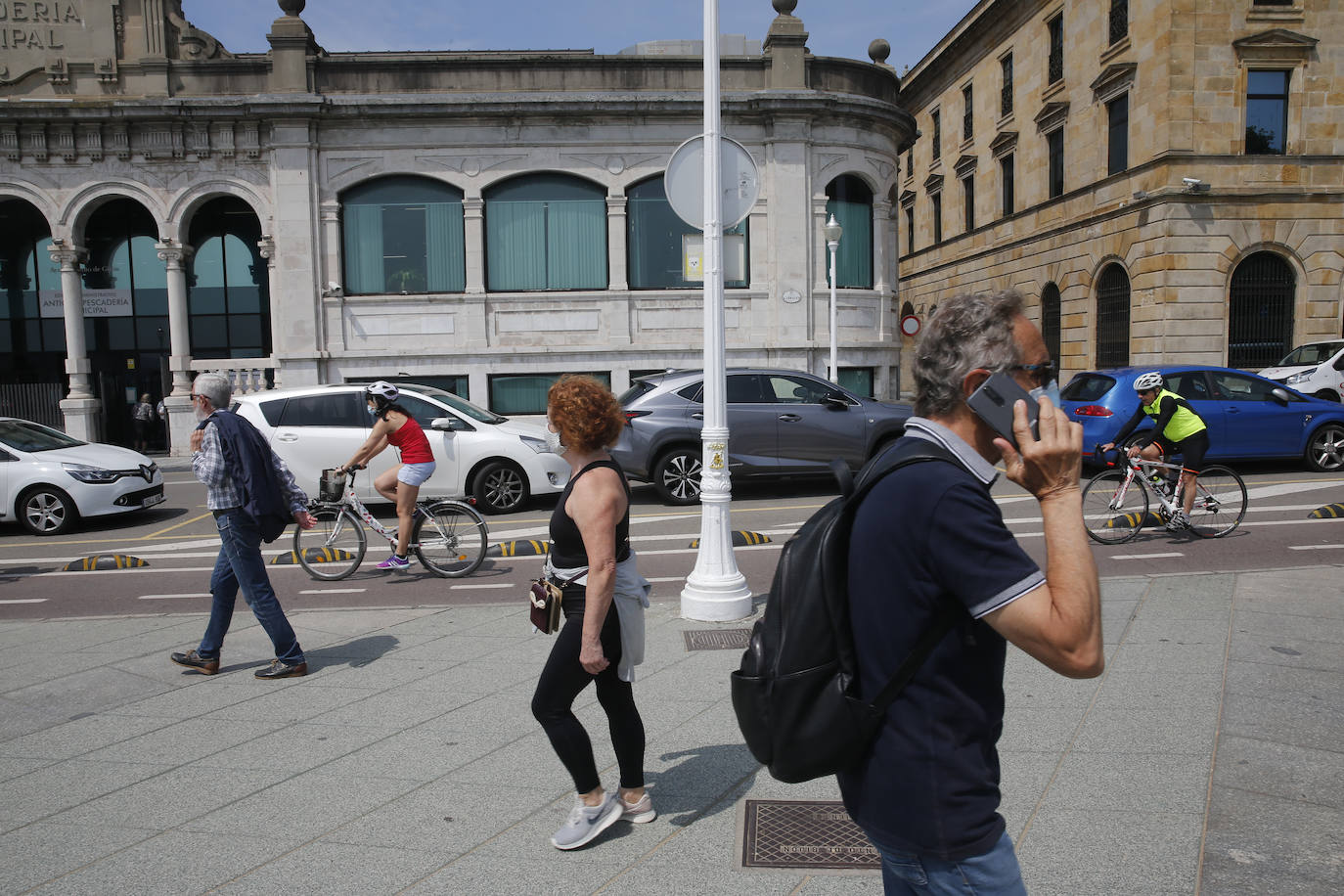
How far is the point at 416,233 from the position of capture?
22.2 meters

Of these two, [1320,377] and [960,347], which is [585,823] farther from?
[1320,377]

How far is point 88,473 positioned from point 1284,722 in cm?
1305

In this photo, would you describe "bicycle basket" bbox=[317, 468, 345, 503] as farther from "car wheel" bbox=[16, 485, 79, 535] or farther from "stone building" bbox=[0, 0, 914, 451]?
"stone building" bbox=[0, 0, 914, 451]

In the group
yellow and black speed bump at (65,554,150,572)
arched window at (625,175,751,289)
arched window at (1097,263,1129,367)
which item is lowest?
yellow and black speed bump at (65,554,150,572)

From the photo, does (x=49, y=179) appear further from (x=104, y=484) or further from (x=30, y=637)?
(x=30, y=637)

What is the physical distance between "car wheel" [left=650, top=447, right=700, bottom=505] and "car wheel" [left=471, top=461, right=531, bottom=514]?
1794mm

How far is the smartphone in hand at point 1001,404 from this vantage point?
180cm

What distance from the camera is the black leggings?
3.51 m

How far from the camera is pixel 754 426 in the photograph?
13.0m

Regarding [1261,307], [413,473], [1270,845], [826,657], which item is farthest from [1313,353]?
→ [826,657]

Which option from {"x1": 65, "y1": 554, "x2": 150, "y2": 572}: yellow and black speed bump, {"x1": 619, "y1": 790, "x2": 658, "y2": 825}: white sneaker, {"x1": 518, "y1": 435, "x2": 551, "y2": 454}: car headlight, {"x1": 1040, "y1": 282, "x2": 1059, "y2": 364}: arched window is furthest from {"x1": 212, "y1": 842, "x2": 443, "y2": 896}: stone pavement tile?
{"x1": 1040, "y1": 282, "x2": 1059, "y2": 364}: arched window

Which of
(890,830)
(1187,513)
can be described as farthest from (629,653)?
(1187,513)

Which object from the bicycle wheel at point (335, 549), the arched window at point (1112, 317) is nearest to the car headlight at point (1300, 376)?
the arched window at point (1112, 317)

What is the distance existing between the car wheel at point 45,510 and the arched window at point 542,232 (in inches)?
457
